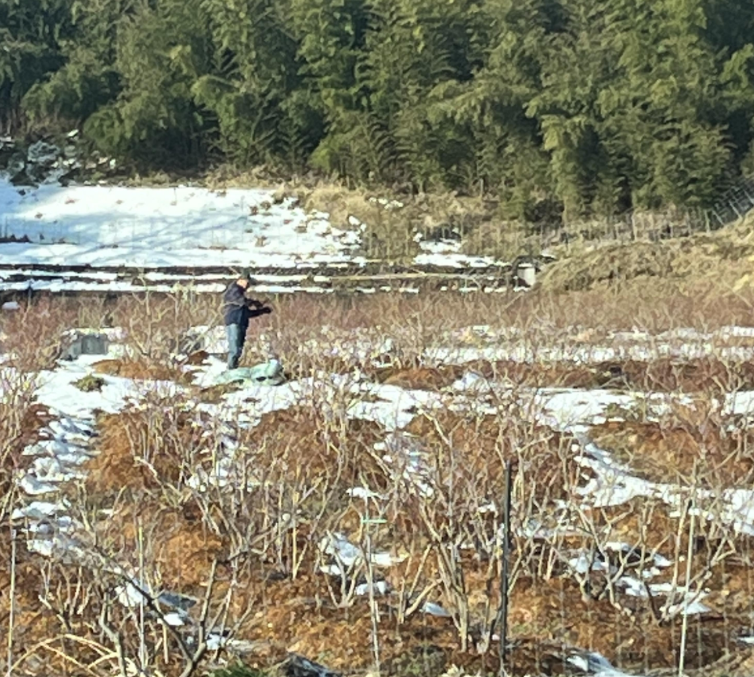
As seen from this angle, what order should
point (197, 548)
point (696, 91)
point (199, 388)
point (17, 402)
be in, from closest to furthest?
point (197, 548) < point (17, 402) < point (199, 388) < point (696, 91)

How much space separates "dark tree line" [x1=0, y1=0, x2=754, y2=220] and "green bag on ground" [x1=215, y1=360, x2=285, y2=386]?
13502 millimetres

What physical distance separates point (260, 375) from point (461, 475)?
3914 millimetres

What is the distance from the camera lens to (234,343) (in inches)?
359

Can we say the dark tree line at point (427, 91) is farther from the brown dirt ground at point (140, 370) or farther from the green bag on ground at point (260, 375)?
the green bag on ground at point (260, 375)

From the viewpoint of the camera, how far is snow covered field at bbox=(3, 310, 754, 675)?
4.51m

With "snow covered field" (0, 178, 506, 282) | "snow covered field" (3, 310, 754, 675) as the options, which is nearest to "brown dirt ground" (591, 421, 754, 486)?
"snow covered field" (3, 310, 754, 675)

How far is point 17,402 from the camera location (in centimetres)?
714

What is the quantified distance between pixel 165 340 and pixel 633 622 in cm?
618

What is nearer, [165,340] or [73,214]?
[165,340]

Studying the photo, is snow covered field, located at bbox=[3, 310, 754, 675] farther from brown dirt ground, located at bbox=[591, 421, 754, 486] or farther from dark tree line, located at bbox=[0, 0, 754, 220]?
dark tree line, located at bbox=[0, 0, 754, 220]

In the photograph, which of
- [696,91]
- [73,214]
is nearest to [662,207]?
[696,91]

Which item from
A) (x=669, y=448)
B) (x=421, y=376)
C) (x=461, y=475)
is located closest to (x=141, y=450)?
(x=461, y=475)

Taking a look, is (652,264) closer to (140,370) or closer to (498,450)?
(140,370)

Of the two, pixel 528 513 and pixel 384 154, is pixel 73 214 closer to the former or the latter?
pixel 384 154
